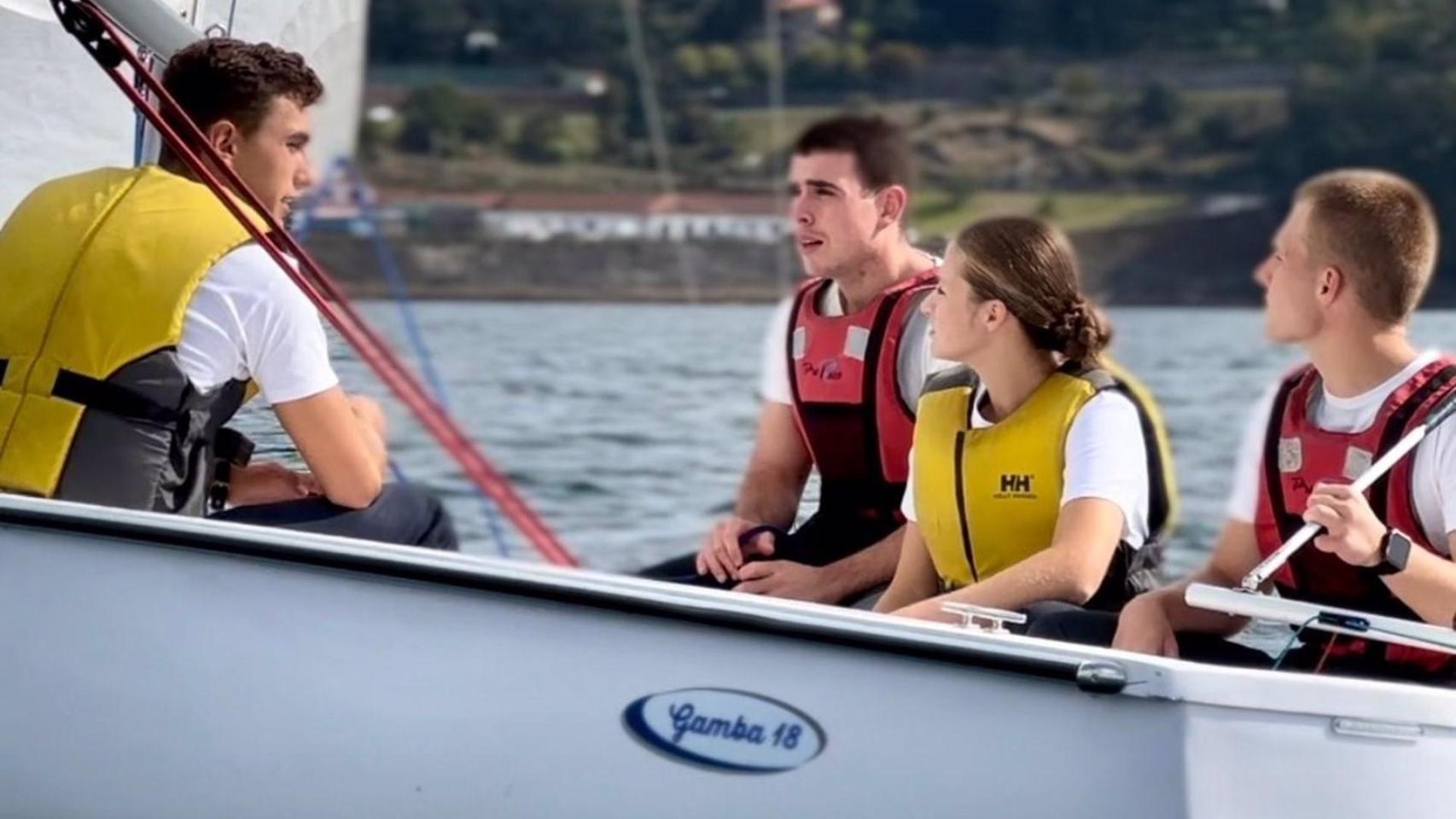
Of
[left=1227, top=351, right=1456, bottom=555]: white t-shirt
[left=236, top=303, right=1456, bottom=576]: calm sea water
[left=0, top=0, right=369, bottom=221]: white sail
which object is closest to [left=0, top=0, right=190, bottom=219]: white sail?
[left=0, top=0, right=369, bottom=221]: white sail

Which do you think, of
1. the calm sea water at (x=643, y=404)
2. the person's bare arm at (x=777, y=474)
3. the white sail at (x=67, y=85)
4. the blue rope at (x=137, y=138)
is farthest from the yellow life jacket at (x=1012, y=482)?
Result: the calm sea water at (x=643, y=404)

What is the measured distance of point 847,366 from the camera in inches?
128

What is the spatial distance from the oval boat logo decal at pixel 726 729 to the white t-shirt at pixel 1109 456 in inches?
15.6

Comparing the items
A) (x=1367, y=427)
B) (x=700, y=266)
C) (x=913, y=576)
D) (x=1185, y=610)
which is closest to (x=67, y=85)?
(x=913, y=576)

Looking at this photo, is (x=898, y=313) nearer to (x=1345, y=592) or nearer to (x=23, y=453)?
(x=1345, y=592)

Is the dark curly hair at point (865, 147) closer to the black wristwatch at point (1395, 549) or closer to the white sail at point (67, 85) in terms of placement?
the white sail at point (67, 85)

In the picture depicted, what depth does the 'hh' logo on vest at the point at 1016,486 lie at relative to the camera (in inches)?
110

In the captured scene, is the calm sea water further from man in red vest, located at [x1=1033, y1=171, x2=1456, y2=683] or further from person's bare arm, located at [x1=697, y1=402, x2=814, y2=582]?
man in red vest, located at [x1=1033, y1=171, x2=1456, y2=683]

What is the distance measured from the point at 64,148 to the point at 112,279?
2.39 ft

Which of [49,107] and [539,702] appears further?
[49,107]

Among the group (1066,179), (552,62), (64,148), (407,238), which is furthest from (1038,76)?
(64,148)

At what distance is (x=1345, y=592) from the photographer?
2660 mm

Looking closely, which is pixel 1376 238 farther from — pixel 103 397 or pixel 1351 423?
pixel 103 397

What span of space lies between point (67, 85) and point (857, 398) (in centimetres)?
108
